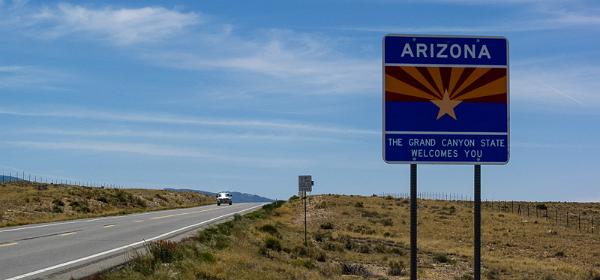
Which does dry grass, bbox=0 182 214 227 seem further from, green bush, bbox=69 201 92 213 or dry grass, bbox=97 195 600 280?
dry grass, bbox=97 195 600 280

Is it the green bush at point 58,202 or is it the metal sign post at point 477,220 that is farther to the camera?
the green bush at point 58,202

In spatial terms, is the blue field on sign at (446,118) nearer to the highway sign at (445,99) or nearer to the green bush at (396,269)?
the highway sign at (445,99)

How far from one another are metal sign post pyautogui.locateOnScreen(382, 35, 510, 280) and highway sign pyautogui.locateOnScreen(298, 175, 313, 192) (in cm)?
2465

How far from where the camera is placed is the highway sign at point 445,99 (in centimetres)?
710

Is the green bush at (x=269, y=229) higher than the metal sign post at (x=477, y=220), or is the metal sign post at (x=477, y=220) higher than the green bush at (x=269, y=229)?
the metal sign post at (x=477, y=220)

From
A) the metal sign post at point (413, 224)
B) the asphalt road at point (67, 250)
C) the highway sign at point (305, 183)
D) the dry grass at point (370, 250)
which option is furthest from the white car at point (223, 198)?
the metal sign post at point (413, 224)

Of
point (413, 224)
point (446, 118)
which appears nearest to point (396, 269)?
point (413, 224)

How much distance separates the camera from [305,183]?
105 ft

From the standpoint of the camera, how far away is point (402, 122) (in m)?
7.11

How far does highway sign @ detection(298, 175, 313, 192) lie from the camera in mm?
31812

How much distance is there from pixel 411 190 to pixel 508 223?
5714 cm

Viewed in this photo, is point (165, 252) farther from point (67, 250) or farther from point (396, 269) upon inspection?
point (396, 269)

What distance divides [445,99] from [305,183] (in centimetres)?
2491

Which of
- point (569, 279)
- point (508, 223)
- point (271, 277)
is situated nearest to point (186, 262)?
point (271, 277)
